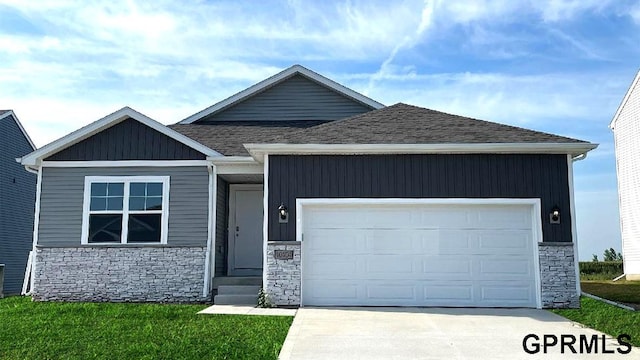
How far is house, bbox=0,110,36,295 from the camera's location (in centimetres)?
1891

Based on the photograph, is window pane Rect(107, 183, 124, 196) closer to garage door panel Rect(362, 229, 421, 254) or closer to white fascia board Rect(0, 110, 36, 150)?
garage door panel Rect(362, 229, 421, 254)

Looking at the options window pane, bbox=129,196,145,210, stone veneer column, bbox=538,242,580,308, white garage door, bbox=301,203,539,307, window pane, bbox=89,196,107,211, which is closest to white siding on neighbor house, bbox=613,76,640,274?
stone veneer column, bbox=538,242,580,308

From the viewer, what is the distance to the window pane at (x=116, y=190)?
41.0ft

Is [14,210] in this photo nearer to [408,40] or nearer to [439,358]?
[408,40]

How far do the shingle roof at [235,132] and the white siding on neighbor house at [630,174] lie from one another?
42.2ft

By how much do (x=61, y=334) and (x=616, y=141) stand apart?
2213 centimetres

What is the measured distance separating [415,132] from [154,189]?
218 inches

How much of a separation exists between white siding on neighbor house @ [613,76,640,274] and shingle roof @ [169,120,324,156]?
42.2ft

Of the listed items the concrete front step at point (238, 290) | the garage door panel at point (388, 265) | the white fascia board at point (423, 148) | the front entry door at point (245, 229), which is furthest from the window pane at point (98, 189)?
the garage door panel at point (388, 265)

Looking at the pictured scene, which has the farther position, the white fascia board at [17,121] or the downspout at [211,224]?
the white fascia board at [17,121]

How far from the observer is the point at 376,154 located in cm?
1130

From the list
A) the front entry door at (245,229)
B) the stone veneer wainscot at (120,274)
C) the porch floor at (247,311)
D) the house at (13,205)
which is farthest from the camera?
the house at (13,205)

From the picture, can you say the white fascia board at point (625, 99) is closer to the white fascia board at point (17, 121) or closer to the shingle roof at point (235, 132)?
the shingle roof at point (235, 132)

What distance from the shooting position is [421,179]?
36.8 ft
